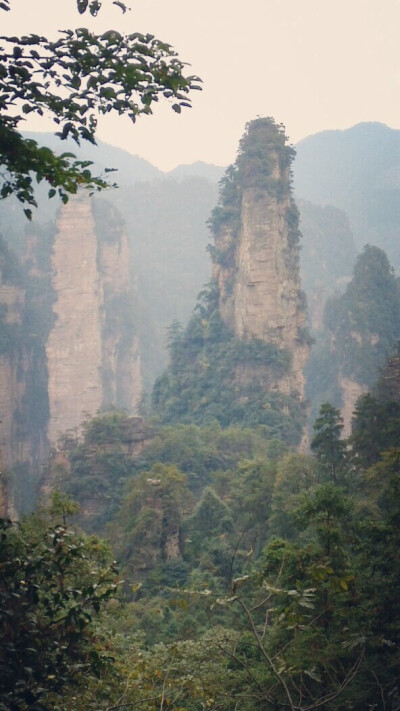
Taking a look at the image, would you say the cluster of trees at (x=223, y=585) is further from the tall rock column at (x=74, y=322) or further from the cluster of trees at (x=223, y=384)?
the tall rock column at (x=74, y=322)

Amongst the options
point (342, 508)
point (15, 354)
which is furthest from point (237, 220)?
point (342, 508)

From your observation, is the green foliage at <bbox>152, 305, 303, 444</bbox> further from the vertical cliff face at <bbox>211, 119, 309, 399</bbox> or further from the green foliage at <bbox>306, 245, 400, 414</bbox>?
the green foliage at <bbox>306, 245, 400, 414</bbox>

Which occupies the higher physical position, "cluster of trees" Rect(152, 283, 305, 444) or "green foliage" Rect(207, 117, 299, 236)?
"green foliage" Rect(207, 117, 299, 236)

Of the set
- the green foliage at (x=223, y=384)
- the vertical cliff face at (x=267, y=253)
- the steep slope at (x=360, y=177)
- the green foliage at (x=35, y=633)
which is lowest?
the green foliage at (x=223, y=384)

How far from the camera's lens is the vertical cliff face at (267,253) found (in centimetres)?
4059

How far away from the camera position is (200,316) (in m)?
46.1

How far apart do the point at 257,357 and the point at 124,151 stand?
322ft

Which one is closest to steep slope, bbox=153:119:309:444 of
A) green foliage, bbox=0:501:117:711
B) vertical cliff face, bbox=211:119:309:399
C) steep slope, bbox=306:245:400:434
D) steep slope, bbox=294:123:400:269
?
vertical cliff face, bbox=211:119:309:399

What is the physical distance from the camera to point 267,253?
1597 inches

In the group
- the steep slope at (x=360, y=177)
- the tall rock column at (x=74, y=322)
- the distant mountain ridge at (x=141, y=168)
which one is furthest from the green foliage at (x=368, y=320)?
the distant mountain ridge at (x=141, y=168)

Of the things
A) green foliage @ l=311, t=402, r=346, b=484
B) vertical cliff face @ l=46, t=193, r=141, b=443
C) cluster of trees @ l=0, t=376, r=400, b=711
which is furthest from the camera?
vertical cliff face @ l=46, t=193, r=141, b=443

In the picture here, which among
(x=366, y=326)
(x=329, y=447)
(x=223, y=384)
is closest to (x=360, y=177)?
A: (x=366, y=326)

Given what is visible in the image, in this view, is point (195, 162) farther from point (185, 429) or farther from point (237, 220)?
point (185, 429)

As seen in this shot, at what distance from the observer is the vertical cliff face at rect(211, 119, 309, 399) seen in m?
40.6
